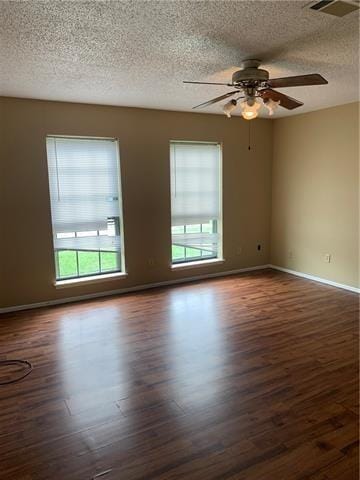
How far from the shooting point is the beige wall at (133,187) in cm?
416

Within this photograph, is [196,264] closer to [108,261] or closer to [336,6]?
[108,261]

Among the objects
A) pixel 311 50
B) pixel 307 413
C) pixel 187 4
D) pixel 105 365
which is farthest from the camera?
pixel 105 365

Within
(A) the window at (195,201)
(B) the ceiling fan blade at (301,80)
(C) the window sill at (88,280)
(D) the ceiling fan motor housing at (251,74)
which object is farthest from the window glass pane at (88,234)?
(B) the ceiling fan blade at (301,80)

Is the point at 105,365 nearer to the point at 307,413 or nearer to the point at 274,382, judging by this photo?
the point at 274,382

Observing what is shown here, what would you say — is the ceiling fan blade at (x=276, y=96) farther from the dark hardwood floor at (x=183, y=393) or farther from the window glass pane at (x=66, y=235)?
the window glass pane at (x=66, y=235)

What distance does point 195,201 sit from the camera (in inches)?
214

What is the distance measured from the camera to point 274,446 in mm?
2068

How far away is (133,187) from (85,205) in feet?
2.28

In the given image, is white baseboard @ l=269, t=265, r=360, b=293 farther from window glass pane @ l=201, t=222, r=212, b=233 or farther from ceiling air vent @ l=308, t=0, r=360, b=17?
ceiling air vent @ l=308, t=0, r=360, b=17

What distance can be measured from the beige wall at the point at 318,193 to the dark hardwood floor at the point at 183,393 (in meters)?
1.00

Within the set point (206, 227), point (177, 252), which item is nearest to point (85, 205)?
point (177, 252)

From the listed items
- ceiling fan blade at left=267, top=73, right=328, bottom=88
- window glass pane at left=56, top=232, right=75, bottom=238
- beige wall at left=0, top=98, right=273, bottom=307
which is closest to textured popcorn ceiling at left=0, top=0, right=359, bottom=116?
ceiling fan blade at left=267, top=73, right=328, bottom=88

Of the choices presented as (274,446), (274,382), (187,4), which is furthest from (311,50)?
(274,446)

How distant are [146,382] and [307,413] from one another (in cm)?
119
